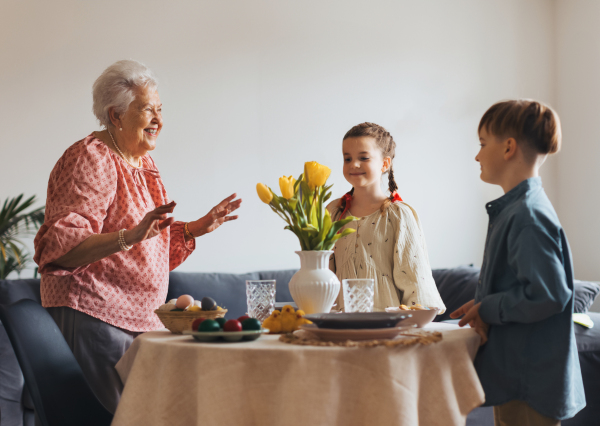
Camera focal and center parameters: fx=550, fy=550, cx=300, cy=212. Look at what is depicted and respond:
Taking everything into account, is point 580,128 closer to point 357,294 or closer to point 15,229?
point 357,294

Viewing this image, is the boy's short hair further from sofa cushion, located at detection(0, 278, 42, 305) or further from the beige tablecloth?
sofa cushion, located at detection(0, 278, 42, 305)

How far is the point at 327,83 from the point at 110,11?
1639 mm

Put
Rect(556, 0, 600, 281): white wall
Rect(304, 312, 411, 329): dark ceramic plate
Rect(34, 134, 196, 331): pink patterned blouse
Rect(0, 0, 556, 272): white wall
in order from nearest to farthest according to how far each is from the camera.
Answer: Rect(304, 312, 411, 329): dark ceramic plate < Rect(34, 134, 196, 331): pink patterned blouse < Rect(0, 0, 556, 272): white wall < Rect(556, 0, 600, 281): white wall

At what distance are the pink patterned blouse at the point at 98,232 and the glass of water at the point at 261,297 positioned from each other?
408mm

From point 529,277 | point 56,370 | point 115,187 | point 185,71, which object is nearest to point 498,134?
point 529,277

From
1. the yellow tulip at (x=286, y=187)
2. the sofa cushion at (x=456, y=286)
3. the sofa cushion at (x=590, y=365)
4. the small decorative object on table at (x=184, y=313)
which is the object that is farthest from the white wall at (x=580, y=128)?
the small decorative object on table at (x=184, y=313)

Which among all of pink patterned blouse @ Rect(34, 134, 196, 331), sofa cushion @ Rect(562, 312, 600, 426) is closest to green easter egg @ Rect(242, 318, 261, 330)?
pink patterned blouse @ Rect(34, 134, 196, 331)

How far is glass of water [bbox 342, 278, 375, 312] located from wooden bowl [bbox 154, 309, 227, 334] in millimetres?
353

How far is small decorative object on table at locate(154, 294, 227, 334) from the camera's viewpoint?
1.38 meters

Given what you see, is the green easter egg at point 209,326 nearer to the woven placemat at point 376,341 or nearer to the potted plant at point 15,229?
the woven placemat at point 376,341

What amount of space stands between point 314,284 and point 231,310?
186 cm

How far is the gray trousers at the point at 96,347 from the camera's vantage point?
1672 mm

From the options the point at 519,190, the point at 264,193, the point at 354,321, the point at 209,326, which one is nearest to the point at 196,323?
the point at 209,326

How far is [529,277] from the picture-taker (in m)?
1.26
